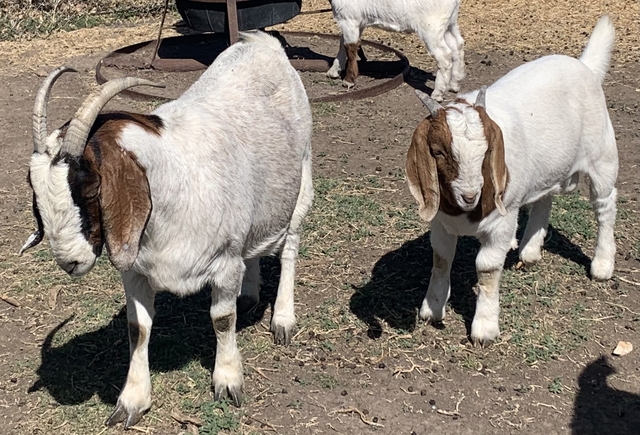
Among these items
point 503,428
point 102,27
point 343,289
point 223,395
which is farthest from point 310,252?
point 102,27

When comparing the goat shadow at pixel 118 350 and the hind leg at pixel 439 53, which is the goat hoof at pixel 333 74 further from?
the goat shadow at pixel 118 350

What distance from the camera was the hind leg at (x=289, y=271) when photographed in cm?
484

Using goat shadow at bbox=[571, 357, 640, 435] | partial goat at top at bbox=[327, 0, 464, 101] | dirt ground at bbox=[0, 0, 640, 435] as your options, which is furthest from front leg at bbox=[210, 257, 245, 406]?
partial goat at top at bbox=[327, 0, 464, 101]

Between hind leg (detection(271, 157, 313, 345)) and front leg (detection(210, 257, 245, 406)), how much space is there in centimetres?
48

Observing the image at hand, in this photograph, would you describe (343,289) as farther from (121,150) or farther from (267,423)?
(121,150)

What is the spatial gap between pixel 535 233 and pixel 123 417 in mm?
3060

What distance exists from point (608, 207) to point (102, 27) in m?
10.2

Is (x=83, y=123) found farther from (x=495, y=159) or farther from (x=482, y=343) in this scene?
(x=482, y=343)

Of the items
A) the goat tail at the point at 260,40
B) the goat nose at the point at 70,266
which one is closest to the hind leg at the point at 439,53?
the goat tail at the point at 260,40

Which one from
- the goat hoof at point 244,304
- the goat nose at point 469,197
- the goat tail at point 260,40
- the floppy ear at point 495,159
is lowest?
the goat hoof at point 244,304

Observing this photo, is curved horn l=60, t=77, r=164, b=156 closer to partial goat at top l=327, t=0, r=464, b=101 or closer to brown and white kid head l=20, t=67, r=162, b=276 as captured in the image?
brown and white kid head l=20, t=67, r=162, b=276

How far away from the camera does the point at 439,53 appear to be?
31.5 feet

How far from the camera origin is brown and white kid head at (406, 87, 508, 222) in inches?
152

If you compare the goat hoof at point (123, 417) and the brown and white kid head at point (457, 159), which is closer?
the brown and white kid head at point (457, 159)
